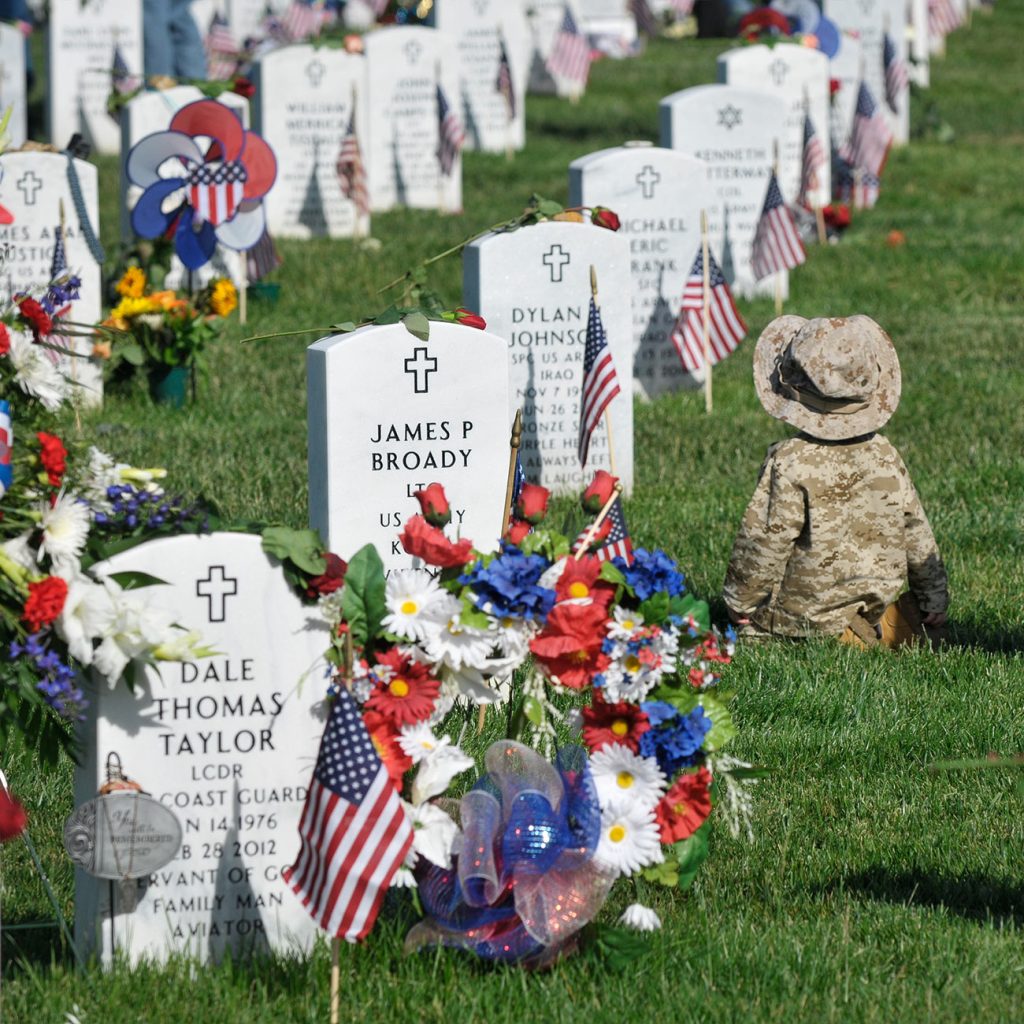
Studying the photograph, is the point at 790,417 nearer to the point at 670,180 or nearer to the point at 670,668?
the point at 670,668

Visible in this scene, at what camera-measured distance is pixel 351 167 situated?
15.6 m

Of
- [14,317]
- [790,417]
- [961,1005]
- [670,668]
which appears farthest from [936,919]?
[14,317]

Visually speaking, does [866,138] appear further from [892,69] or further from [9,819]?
[9,819]

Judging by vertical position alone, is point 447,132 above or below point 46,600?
below

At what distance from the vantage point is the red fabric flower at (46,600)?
13.8ft

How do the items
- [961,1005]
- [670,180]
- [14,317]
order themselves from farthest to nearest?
[670,180]
[14,317]
[961,1005]

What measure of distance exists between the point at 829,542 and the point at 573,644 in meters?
2.45

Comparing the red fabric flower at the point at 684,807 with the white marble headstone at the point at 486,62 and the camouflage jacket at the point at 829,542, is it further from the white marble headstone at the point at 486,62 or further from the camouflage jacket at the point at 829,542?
the white marble headstone at the point at 486,62

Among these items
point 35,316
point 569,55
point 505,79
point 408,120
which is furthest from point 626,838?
point 569,55

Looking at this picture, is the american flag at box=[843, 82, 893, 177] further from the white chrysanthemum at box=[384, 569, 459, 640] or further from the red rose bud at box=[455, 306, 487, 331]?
the white chrysanthemum at box=[384, 569, 459, 640]

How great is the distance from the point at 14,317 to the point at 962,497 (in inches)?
212

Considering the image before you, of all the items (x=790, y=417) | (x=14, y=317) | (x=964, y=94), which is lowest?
(x=964, y=94)

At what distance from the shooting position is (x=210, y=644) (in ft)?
14.7

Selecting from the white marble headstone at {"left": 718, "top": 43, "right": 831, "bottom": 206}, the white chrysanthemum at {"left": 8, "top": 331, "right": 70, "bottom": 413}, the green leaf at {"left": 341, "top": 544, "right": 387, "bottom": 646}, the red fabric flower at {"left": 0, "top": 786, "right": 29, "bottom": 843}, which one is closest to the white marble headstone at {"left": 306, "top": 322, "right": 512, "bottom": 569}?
the white chrysanthemum at {"left": 8, "top": 331, "right": 70, "bottom": 413}
